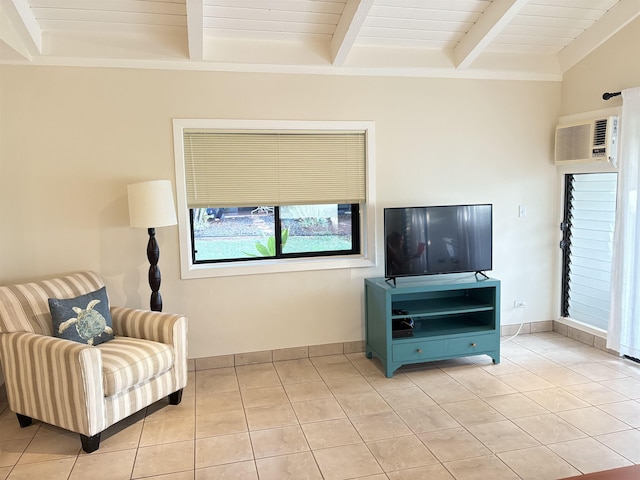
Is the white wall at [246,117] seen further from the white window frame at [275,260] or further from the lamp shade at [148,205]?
the lamp shade at [148,205]

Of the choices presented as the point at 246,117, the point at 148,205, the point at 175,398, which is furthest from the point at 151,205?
the point at 175,398

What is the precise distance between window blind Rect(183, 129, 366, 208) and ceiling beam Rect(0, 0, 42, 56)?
1144 millimetres

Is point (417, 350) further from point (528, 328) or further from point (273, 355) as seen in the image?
point (528, 328)

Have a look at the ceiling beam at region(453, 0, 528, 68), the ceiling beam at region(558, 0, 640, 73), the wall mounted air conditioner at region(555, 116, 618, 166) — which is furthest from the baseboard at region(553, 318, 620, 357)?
the ceiling beam at region(453, 0, 528, 68)

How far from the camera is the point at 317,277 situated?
423 centimetres

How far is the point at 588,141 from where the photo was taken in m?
4.20

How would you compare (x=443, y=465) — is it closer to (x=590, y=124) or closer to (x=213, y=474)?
(x=213, y=474)

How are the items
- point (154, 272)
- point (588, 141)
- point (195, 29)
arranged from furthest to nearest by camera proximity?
point (588, 141), point (154, 272), point (195, 29)

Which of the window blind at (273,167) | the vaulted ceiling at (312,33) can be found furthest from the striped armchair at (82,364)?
the vaulted ceiling at (312,33)

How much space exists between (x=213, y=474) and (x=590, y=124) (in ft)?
12.7

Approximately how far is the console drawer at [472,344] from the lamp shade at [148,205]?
2370 mm

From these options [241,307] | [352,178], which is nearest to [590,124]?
[352,178]

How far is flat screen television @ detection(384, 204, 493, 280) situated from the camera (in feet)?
13.0

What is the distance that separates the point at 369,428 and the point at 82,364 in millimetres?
1685
